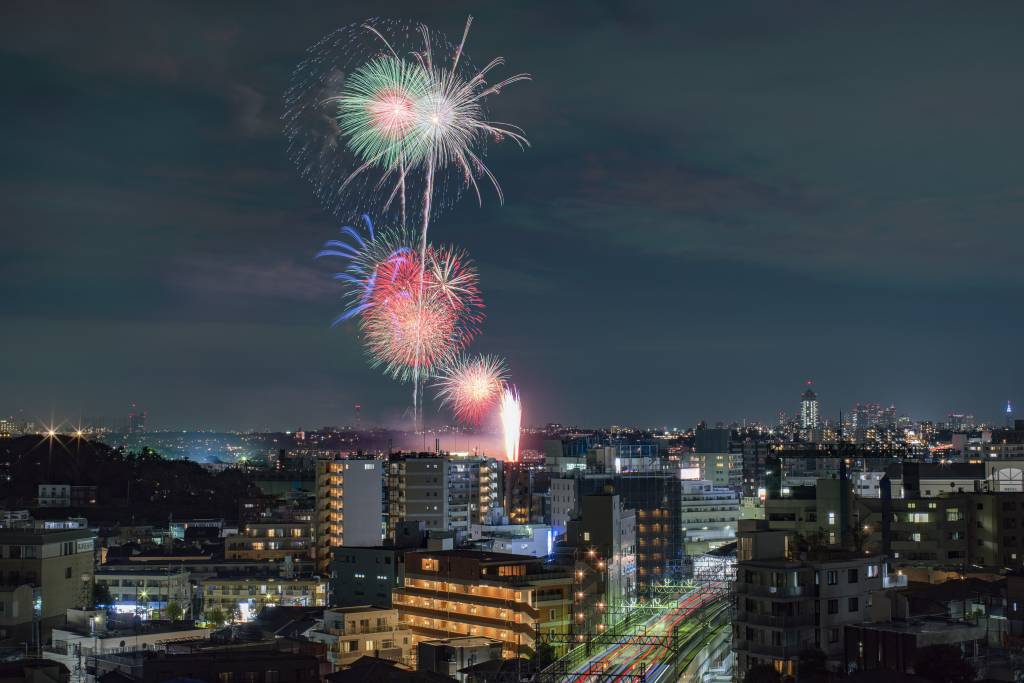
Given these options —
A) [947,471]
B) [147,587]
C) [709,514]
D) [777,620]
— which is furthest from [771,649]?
[709,514]

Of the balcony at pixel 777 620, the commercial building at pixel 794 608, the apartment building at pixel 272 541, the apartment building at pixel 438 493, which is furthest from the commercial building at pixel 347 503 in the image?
the balcony at pixel 777 620

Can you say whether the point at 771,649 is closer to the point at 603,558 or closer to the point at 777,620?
the point at 777,620

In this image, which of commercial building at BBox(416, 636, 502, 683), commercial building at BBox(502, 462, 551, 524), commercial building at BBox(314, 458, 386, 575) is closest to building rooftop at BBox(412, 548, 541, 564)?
commercial building at BBox(416, 636, 502, 683)

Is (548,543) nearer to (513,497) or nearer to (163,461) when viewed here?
(513,497)

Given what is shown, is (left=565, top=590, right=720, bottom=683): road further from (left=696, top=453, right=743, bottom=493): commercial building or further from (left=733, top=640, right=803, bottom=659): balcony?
(left=696, top=453, right=743, bottom=493): commercial building

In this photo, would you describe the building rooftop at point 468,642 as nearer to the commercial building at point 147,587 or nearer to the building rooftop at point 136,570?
the commercial building at point 147,587

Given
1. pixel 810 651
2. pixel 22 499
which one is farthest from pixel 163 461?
pixel 810 651

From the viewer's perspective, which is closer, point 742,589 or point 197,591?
point 742,589
